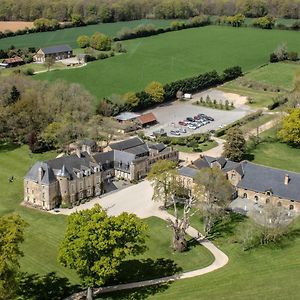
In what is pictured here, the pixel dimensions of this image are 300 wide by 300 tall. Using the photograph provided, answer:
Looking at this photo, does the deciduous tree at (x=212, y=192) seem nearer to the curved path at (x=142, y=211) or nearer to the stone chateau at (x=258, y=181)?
the curved path at (x=142, y=211)

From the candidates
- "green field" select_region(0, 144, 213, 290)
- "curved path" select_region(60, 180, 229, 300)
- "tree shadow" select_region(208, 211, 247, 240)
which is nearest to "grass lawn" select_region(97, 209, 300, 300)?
"curved path" select_region(60, 180, 229, 300)

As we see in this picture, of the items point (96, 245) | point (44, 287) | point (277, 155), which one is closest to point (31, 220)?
point (44, 287)

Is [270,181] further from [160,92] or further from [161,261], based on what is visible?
[160,92]

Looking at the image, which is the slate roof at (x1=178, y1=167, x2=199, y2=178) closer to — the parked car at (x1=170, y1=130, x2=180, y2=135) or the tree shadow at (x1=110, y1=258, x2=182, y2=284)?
the tree shadow at (x1=110, y1=258, x2=182, y2=284)

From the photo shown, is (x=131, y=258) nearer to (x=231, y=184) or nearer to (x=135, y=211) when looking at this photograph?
(x=135, y=211)

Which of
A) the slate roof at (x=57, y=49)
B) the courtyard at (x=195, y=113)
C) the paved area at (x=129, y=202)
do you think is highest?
the slate roof at (x=57, y=49)

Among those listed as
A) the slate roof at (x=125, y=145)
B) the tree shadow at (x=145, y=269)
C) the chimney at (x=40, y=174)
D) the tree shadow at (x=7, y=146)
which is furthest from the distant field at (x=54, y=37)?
the tree shadow at (x=145, y=269)
